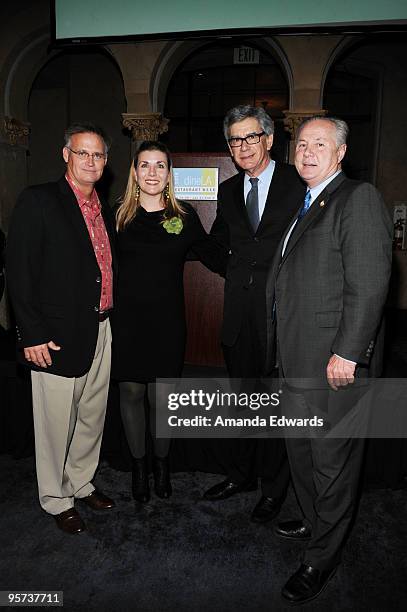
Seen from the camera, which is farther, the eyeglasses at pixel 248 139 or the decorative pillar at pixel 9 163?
the decorative pillar at pixel 9 163

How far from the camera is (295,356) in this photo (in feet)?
6.17

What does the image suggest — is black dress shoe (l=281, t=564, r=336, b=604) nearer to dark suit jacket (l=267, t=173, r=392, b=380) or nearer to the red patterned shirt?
dark suit jacket (l=267, t=173, r=392, b=380)

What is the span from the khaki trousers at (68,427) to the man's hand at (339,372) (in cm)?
115

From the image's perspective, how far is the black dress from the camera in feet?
7.58

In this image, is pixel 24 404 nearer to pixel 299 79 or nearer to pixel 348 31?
pixel 348 31

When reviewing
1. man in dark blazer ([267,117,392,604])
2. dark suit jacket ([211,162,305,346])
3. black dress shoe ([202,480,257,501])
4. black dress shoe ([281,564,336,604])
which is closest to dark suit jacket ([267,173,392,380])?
man in dark blazer ([267,117,392,604])

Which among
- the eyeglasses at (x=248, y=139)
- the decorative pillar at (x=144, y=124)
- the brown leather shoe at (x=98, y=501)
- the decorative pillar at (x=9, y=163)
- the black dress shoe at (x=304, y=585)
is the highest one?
the decorative pillar at (x=144, y=124)

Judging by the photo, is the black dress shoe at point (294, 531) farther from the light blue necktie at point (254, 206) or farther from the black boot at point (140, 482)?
the light blue necktie at point (254, 206)

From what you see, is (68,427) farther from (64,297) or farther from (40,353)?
(64,297)

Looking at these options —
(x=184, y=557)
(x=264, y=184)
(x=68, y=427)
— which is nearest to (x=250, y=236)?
(x=264, y=184)

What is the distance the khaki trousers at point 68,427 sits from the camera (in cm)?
224

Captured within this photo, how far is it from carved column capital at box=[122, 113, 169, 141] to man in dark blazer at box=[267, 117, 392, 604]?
5.01 metres

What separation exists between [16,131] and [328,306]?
6378mm

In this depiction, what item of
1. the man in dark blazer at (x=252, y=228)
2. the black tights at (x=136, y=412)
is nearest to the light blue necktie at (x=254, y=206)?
the man in dark blazer at (x=252, y=228)
